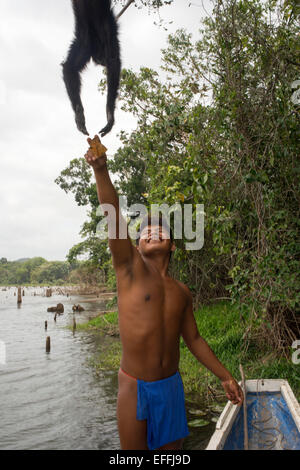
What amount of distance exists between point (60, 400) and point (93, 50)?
8359 mm

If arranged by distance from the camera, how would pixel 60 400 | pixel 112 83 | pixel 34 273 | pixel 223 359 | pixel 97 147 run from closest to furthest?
Result: pixel 112 83 < pixel 97 147 < pixel 223 359 < pixel 60 400 < pixel 34 273

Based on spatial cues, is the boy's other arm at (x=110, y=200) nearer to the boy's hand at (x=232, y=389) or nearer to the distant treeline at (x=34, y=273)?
the boy's hand at (x=232, y=389)

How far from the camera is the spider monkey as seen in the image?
1617 millimetres

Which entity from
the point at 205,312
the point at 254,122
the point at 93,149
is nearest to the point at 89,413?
the point at 205,312

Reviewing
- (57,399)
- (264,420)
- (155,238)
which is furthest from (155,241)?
(57,399)

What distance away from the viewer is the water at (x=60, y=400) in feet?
21.1

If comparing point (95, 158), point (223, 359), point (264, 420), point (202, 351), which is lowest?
point (223, 359)

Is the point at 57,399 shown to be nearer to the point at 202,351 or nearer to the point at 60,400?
the point at 60,400

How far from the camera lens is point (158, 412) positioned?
205 centimetres
